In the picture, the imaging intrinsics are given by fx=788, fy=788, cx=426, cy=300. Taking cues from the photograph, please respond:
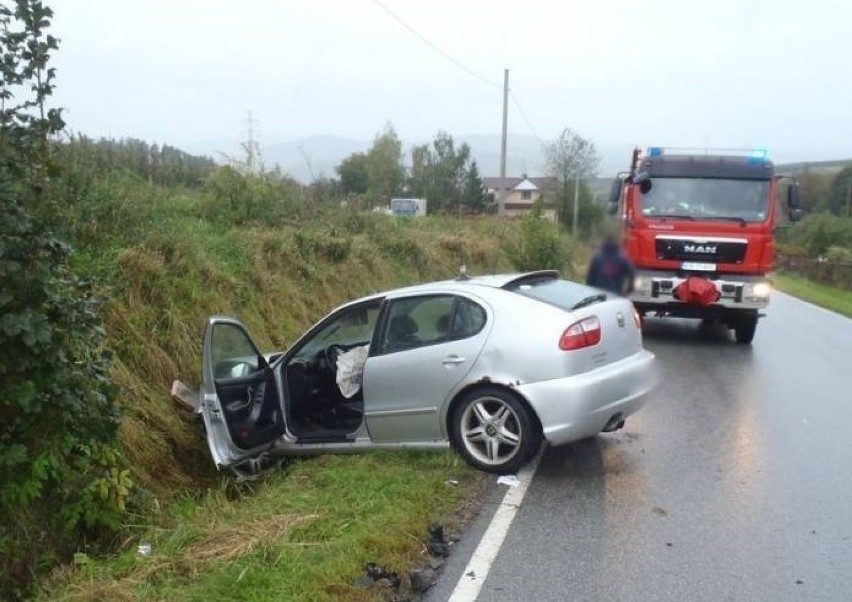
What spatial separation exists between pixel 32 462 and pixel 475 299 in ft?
→ 10.3

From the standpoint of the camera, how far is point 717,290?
11.9 meters

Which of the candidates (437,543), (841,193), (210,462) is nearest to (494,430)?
(437,543)

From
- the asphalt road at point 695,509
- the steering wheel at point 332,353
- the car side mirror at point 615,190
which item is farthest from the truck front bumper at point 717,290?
the steering wheel at point 332,353

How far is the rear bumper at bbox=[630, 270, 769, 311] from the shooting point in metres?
11.8

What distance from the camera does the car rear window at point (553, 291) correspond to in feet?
19.7

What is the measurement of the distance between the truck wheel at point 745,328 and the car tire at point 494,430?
802 cm

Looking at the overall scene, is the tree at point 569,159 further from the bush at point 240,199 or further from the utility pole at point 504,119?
the bush at point 240,199

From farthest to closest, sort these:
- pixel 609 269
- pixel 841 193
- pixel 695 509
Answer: pixel 841 193 < pixel 609 269 < pixel 695 509

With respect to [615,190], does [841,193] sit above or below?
below

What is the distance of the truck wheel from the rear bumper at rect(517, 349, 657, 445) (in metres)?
7.40

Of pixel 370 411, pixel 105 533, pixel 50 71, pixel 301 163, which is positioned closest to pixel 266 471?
pixel 370 411

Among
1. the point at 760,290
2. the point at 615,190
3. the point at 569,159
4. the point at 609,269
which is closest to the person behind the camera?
the point at 609,269

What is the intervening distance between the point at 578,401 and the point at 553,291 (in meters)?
1.11

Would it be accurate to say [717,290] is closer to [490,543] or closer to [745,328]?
[745,328]
